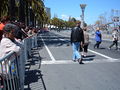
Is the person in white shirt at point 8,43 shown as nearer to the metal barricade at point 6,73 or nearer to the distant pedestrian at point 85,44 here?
the metal barricade at point 6,73

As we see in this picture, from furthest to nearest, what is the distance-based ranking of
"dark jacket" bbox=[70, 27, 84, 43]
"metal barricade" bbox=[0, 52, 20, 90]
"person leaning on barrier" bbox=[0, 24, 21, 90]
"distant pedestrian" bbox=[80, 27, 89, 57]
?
"distant pedestrian" bbox=[80, 27, 89, 57] → "dark jacket" bbox=[70, 27, 84, 43] → "person leaning on barrier" bbox=[0, 24, 21, 90] → "metal barricade" bbox=[0, 52, 20, 90]

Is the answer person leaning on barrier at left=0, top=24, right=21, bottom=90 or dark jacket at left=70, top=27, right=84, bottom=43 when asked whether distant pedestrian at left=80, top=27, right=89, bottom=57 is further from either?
person leaning on barrier at left=0, top=24, right=21, bottom=90

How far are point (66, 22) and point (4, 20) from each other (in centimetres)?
15035

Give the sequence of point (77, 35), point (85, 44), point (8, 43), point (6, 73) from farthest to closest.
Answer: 1. point (85, 44)
2. point (77, 35)
3. point (8, 43)
4. point (6, 73)

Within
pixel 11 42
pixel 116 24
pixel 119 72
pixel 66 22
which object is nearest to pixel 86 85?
pixel 119 72

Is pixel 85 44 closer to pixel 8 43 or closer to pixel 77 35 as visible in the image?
pixel 77 35

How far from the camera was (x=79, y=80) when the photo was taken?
7336 millimetres

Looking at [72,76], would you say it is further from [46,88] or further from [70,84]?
[46,88]

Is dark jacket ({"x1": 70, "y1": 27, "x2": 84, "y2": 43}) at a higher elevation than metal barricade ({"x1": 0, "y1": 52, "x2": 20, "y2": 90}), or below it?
higher

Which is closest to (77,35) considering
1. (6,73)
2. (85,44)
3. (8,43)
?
(85,44)

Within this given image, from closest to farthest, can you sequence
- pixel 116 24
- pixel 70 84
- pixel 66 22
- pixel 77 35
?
1. pixel 70 84
2. pixel 77 35
3. pixel 116 24
4. pixel 66 22

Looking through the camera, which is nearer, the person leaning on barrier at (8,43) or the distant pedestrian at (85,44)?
the person leaning on barrier at (8,43)

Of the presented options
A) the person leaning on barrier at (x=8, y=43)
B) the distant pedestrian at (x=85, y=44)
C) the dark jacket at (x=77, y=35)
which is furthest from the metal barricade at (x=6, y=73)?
the distant pedestrian at (x=85, y=44)

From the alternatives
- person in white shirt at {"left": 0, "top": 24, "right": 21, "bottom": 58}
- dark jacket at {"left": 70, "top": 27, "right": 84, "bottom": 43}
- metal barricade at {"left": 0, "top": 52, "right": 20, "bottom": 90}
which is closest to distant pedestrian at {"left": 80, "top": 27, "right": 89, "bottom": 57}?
dark jacket at {"left": 70, "top": 27, "right": 84, "bottom": 43}
